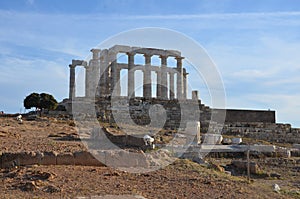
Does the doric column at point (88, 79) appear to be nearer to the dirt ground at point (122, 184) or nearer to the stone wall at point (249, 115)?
the stone wall at point (249, 115)

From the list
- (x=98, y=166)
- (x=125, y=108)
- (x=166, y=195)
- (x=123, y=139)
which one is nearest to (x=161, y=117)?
(x=125, y=108)

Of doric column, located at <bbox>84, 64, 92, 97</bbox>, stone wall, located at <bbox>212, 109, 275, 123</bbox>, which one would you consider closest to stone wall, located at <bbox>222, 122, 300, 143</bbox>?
stone wall, located at <bbox>212, 109, 275, 123</bbox>

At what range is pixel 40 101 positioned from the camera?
117ft

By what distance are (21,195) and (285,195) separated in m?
6.78

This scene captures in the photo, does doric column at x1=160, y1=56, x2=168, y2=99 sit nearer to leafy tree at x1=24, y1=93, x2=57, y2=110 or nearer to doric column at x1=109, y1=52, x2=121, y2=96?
doric column at x1=109, y1=52, x2=121, y2=96

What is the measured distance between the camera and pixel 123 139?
16719 mm

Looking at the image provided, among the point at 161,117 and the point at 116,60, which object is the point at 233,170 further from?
the point at 116,60

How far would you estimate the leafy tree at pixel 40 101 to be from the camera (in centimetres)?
3559

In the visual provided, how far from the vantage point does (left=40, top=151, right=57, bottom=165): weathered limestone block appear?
419 inches

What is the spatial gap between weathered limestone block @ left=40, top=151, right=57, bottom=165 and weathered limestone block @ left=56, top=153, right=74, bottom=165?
0.11 m

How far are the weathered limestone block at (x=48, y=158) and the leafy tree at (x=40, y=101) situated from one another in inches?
1005

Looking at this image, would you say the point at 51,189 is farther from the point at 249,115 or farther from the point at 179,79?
the point at 179,79

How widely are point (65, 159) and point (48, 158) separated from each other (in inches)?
18.4

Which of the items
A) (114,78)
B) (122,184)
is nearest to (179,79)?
(114,78)
